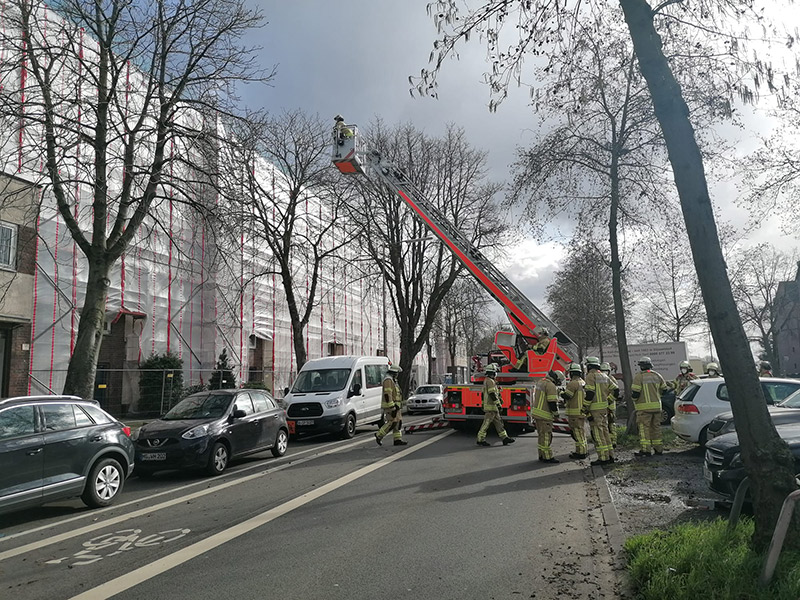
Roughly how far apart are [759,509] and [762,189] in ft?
47.6

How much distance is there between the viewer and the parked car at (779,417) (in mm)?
8203

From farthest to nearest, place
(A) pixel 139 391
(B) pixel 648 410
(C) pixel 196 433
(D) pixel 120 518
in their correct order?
(A) pixel 139 391 → (B) pixel 648 410 → (C) pixel 196 433 → (D) pixel 120 518

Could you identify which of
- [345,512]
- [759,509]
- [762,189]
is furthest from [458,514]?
[762,189]

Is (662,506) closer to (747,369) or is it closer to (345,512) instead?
(747,369)

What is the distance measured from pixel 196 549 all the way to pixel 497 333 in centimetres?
1139

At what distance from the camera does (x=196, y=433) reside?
9836mm

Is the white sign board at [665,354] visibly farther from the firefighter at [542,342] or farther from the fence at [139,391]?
the fence at [139,391]

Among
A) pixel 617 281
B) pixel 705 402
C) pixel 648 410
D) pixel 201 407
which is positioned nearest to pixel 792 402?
pixel 705 402

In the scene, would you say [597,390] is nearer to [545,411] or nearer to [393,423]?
[545,411]

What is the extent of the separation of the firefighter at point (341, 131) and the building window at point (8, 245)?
9847 millimetres


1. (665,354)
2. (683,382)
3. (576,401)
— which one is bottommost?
(576,401)

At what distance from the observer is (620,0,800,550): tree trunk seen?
4.29 meters

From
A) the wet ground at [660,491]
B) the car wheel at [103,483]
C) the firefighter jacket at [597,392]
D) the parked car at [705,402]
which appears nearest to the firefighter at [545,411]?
the firefighter jacket at [597,392]

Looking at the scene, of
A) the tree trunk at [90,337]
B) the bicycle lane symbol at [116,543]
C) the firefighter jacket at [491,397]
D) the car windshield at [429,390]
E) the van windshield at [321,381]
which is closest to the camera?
the bicycle lane symbol at [116,543]
